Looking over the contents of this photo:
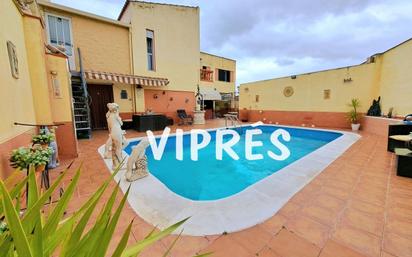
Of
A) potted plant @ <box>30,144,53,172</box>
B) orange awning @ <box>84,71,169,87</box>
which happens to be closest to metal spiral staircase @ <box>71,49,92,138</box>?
orange awning @ <box>84,71,169,87</box>

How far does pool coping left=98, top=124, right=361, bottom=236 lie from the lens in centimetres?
275

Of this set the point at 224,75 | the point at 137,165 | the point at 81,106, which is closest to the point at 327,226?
the point at 137,165

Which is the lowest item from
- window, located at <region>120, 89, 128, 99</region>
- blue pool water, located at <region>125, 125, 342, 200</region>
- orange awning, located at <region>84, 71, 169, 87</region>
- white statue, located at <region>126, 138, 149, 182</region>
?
blue pool water, located at <region>125, 125, 342, 200</region>

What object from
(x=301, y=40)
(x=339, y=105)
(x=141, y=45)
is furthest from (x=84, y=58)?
(x=339, y=105)

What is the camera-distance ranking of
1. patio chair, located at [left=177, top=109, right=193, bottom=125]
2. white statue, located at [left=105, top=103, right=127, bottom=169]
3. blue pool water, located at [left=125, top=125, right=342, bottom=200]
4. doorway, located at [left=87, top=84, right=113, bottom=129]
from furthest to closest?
patio chair, located at [left=177, top=109, right=193, bottom=125], doorway, located at [left=87, top=84, right=113, bottom=129], blue pool water, located at [left=125, top=125, right=342, bottom=200], white statue, located at [left=105, top=103, right=127, bottom=169]

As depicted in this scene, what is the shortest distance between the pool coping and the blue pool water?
125 centimetres

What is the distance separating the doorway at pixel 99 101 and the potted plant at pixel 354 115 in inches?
647

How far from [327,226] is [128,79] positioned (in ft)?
40.9

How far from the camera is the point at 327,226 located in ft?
8.78

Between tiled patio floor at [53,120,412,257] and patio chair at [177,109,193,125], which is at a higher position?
patio chair at [177,109,193,125]

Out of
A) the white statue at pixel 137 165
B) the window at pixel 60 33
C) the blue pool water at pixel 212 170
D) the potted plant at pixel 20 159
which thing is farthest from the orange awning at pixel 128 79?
the potted plant at pixel 20 159

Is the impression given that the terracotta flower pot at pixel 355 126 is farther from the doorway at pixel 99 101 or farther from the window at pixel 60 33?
the window at pixel 60 33

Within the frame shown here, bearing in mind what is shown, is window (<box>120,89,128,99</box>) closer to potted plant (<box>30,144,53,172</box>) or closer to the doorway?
the doorway

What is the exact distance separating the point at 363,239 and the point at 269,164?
4.70 m
